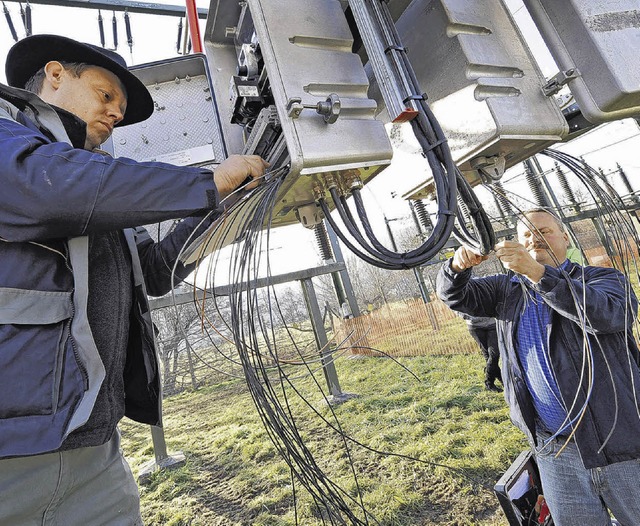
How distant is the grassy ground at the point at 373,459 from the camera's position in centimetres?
306

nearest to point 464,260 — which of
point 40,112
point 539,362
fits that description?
point 539,362

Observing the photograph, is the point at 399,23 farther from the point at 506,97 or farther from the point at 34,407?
the point at 34,407

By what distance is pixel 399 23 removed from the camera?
49.6 inches

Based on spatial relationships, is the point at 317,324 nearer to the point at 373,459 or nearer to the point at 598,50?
the point at 373,459

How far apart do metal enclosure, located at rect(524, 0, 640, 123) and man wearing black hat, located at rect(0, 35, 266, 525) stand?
88 cm

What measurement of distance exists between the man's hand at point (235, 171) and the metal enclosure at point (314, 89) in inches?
4.1

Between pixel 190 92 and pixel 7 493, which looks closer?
pixel 7 493

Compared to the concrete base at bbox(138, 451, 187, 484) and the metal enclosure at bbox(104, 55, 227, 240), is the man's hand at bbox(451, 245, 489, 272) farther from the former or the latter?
the concrete base at bbox(138, 451, 187, 484)

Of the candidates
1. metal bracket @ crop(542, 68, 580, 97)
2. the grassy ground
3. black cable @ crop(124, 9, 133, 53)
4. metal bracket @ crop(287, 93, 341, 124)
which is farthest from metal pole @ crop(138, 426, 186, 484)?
metal bracket @ crop(542, 68, 580, 97)

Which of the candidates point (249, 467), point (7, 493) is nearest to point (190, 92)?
point (7, 493)

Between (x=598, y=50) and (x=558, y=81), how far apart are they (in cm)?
10

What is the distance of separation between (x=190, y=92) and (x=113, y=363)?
140 cm

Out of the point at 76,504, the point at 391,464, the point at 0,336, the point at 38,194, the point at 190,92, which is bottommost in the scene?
the point at 391,464

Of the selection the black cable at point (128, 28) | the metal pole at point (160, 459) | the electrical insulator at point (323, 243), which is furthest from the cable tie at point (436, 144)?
the electrical insulator at point (323, 243)
